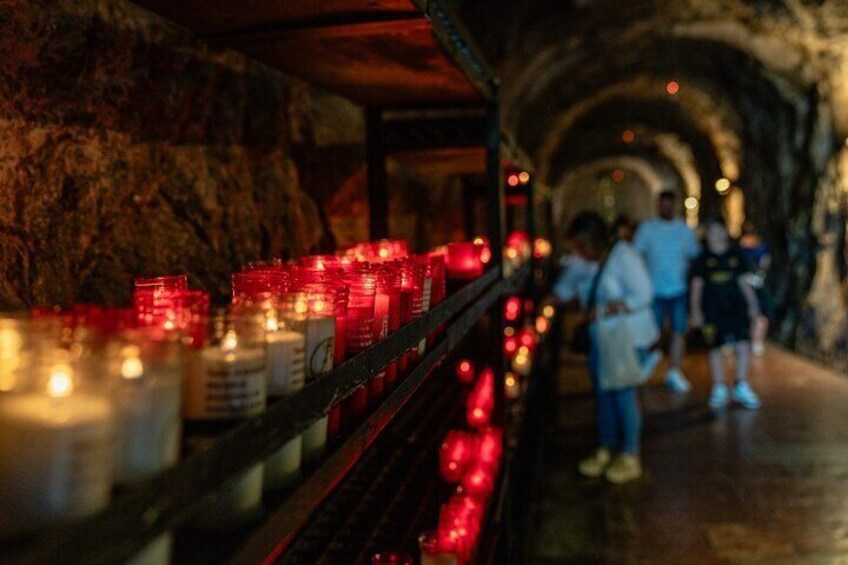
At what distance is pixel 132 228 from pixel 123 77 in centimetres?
43

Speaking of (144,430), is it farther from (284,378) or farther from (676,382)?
(676,382)

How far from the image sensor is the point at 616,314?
5672 mm

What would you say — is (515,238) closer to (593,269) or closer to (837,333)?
(593,269)

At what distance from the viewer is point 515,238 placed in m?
6.58

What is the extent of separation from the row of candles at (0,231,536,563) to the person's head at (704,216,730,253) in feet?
21.2

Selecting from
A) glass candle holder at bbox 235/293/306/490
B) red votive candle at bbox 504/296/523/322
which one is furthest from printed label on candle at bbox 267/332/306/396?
red votive candle at bbox 504/296/523/322

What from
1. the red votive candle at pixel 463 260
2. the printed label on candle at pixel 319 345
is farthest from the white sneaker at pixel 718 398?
the printed label on candle at pixel 319 345

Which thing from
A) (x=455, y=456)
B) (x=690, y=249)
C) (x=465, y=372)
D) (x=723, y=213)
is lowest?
(x=455, y=456)

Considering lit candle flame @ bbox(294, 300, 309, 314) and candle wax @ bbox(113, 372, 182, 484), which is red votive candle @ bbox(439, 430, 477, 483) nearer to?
lit candle flame @ bbox(294, 300, 309, 314)

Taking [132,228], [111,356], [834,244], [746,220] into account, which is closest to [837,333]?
[834,244]

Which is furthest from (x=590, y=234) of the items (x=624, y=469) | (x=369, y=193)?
(x=369, y=193)

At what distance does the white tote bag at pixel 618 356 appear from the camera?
5.61m

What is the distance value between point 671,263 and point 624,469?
345cm

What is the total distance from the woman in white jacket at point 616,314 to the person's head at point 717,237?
2.10 meters
